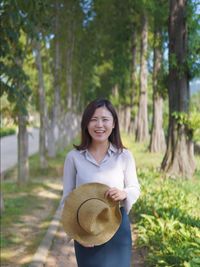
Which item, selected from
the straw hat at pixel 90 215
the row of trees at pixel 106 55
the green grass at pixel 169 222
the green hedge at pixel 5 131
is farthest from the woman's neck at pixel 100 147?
the green hedge at pixel 5 131

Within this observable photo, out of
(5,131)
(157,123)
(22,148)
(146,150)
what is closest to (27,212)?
(22,148)

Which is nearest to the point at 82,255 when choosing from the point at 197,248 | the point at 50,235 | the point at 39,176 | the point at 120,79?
the point at 197,248

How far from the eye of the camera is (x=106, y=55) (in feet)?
99.0

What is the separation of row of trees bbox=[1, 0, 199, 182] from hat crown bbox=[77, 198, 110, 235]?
470cm

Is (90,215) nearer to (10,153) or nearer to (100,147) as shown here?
(100,147)

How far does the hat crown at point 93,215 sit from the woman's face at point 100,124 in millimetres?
477

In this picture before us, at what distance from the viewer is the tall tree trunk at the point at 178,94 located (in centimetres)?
1021

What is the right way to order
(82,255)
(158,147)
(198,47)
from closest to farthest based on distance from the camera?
(82,255) < (198,47) < (158,147)

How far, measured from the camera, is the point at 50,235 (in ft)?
22.9

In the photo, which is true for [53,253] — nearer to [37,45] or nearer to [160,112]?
[37,45]

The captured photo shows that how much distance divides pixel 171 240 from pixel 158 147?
39.2 ft

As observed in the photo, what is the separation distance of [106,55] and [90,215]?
91.6ft

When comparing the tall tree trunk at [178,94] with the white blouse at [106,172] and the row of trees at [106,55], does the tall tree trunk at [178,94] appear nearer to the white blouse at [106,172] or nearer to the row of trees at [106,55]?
the row of trees at [106,55]

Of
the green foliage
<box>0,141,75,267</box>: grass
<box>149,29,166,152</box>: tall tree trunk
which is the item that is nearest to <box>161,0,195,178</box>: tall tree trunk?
the green foliage
